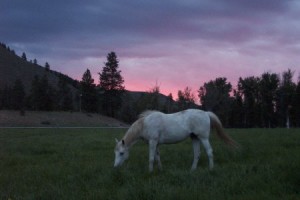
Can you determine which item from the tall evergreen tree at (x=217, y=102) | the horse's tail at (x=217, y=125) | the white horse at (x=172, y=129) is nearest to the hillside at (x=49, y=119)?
the tall evergreen tree at (x=217, y=102)

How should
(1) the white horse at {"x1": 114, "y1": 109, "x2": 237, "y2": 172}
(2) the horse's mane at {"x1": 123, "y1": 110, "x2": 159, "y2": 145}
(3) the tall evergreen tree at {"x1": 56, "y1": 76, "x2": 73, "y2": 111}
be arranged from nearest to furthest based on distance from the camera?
(1) the white horse at {"x1": 114, "y1": 109, "x2": 237, "y2": 172}, (2) the horse's mane at {"x1": 123, "y1": 110, "x2": 159, "y2": 145}, (3) the tall evergreen tree at {"x1": 56, "y1": 76, "x2": 73, "y2": 111}

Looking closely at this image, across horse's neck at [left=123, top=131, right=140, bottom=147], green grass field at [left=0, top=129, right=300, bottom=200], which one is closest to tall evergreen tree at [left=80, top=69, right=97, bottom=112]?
green grass field at [left=0, top=129, right=300, bottom=200]

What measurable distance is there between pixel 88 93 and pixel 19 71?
69.8m

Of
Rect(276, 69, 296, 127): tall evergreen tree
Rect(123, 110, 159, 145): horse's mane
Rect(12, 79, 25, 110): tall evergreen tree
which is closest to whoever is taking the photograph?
Rect(123, 110, 159, 145): horse's mane

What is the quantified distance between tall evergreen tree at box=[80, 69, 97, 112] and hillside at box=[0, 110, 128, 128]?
12.6 metres

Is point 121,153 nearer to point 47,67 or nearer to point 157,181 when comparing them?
point 157,181

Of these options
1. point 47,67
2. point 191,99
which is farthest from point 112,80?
point 47,67

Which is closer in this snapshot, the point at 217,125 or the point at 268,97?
the point at 217,125

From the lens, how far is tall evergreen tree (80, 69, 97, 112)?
101 m

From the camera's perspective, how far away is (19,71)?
162 m

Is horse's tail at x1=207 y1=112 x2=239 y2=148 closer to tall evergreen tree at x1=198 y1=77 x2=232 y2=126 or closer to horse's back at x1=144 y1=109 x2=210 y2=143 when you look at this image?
horse's back at x1=144 y1=109 x2=210 y2=143

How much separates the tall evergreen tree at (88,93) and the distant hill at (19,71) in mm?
46911

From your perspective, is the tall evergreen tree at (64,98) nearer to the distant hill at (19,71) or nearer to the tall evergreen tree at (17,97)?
the tall evergreen tree at (17,97)

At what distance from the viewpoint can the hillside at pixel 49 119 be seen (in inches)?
2604
